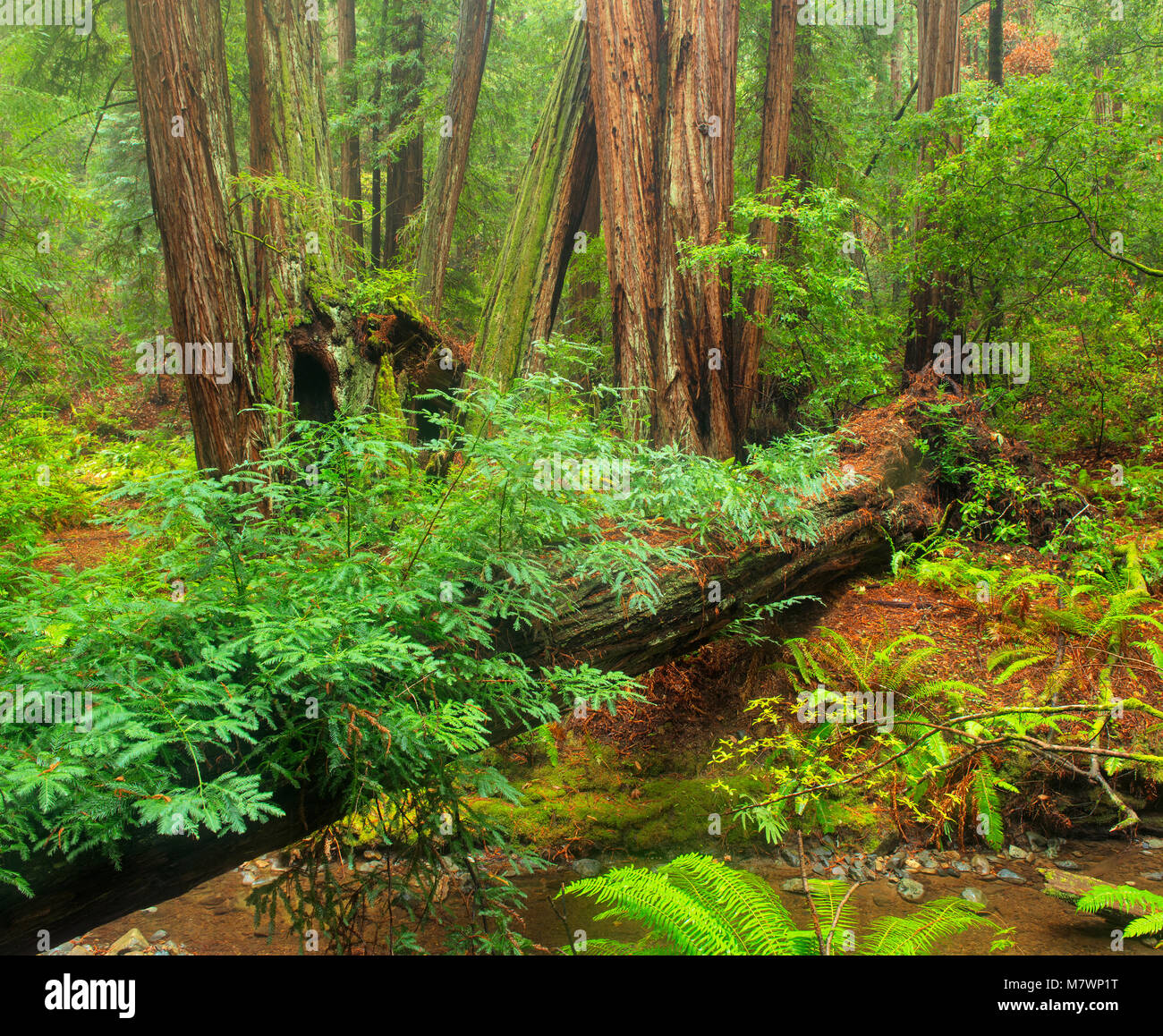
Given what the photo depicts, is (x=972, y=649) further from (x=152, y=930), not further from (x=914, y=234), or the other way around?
(x=152, y=930)

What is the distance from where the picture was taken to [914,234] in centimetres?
812

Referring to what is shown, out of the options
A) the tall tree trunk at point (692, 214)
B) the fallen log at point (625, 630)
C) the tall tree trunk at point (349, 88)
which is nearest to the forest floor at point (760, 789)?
the fallen log at point (625, 630)

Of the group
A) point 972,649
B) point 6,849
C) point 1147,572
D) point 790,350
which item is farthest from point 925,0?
point 6,849

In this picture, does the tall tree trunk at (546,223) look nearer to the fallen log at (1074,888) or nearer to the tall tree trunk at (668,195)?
the tall tree trunk at (668,195)

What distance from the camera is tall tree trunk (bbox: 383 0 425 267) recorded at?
12805mm

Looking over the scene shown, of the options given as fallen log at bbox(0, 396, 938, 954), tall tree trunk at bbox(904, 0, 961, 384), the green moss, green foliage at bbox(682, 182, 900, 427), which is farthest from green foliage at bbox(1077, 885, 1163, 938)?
tall tree trunk at bbox(904, 0, 961, 384)

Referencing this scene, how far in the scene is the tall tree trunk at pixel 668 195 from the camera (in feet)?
22.5

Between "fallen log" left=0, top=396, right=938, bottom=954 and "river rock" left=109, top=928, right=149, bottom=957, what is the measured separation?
1.35 metres

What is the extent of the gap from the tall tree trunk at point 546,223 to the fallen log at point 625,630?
357 cm

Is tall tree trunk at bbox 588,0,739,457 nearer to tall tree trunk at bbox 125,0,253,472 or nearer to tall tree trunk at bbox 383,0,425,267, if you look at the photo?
tall tree trunk at bbox 125,0,253,472

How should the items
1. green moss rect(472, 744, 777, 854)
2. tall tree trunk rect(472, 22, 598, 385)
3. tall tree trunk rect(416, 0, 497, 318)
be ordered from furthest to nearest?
tall tree trunk rect(416, 0, 497, 318) → tall tree trunk rect(472, 22, 598, 385) → green moss rect(472, 744, 777, 854)

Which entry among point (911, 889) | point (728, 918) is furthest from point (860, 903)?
point (728, 918)

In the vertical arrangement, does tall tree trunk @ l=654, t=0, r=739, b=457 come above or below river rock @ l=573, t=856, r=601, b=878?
above

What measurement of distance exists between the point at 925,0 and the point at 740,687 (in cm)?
941
